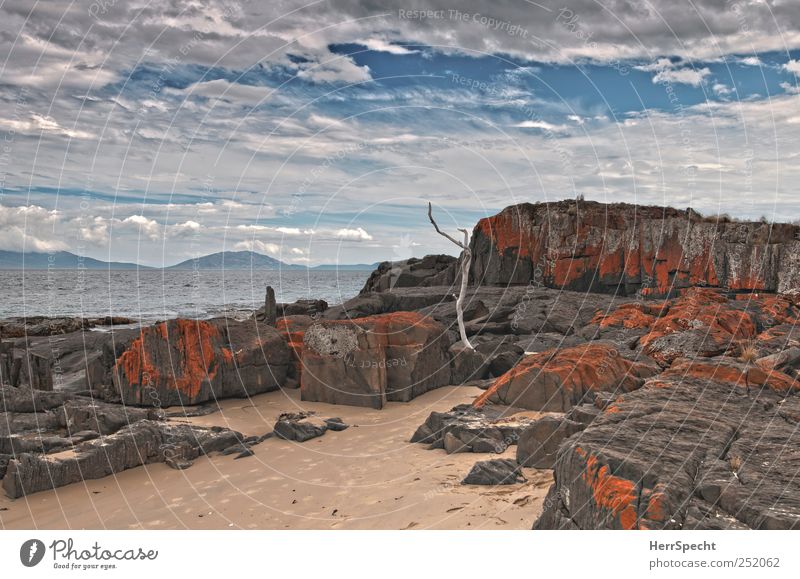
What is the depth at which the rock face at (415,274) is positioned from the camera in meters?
36.8

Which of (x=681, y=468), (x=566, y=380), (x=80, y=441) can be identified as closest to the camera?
(x=681, y=468)

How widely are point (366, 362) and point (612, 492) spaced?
963cm

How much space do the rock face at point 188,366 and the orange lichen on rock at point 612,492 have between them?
11193mm

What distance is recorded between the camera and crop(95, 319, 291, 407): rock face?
1368cm

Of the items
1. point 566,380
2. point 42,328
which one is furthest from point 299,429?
point 42,328

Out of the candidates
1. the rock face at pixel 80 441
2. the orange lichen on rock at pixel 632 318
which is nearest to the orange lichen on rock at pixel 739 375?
the rock face at pixel 80 441

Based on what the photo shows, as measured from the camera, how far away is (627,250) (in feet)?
102

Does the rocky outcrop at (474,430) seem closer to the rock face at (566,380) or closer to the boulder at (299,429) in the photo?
the rock face at (566,380)

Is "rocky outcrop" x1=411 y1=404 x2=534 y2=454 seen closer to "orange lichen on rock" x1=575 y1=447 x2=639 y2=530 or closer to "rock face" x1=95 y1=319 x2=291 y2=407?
"orange lichen on rock" x1=575 y1=447 x2=639 y2=530

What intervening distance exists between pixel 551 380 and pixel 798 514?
255 inches

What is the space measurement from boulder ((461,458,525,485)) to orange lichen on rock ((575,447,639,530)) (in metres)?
2.45

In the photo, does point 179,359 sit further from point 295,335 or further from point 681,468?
point 681,468

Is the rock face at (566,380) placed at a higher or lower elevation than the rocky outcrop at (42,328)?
higher

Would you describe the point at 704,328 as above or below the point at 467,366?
above
